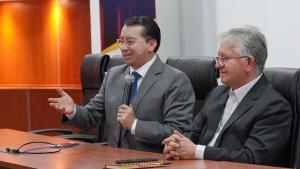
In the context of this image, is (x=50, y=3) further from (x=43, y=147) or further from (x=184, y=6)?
(x=43, y=147)

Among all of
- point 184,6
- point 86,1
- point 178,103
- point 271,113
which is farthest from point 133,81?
point 86,1

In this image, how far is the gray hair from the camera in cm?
301

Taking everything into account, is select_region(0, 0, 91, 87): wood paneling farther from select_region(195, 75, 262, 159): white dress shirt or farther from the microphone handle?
select_region(195, 75, 262, 159): white dress shirt

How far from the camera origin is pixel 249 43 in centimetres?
301

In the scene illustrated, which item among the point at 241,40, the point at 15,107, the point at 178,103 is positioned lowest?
the point at 15,107

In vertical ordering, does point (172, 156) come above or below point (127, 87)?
below

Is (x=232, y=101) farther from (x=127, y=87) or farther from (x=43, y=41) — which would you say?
(x=43, y=41)

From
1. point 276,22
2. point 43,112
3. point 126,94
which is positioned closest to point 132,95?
point 126,94

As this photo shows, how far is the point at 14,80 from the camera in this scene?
7207 mm

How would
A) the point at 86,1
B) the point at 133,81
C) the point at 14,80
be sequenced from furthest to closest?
the point at 14,80 < the point at 86,1 < the point at 133,81

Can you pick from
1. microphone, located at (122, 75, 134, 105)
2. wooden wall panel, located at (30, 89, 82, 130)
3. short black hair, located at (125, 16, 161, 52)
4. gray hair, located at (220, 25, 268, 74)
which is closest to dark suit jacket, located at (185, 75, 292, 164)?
gray hair, located at (220, 25, 268, 74)

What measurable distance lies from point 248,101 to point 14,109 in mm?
4385

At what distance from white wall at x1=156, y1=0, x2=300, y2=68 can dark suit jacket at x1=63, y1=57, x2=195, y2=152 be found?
152cm

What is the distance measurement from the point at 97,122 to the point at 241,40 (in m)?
1.29
